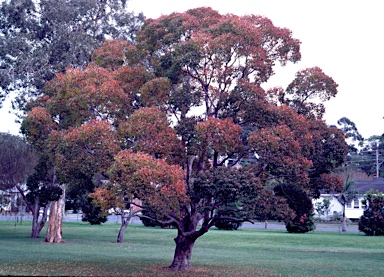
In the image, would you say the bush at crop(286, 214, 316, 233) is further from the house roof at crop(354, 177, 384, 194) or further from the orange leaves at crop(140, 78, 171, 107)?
the orange leaves at crop(140, 78, 171, 107)

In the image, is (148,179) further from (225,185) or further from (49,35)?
(49,35)

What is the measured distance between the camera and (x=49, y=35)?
115 ft

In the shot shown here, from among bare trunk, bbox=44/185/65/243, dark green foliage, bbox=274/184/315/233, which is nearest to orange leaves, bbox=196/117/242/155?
dark green foliage, bbox=274/184/315/233

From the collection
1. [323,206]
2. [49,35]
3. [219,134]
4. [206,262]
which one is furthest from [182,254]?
[323,206]

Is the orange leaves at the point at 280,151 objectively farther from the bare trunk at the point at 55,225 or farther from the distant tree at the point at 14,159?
the distant tree at the point at 14,159

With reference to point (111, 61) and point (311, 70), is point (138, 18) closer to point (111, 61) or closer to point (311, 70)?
point (111, 61)

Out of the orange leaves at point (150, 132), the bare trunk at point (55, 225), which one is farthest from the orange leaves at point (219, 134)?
the bare trunk at point (55, 225)

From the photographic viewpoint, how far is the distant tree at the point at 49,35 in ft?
108

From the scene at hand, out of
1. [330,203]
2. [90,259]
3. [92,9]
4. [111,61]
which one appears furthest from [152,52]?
[330,203]

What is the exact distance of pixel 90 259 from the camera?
76.7 ft

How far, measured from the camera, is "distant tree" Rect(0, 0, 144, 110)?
33000 millimetres

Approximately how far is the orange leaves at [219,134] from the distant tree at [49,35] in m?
17.5

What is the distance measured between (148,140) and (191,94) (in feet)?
7.86

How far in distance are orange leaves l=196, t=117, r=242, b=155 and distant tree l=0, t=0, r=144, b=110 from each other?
17.5 metres
